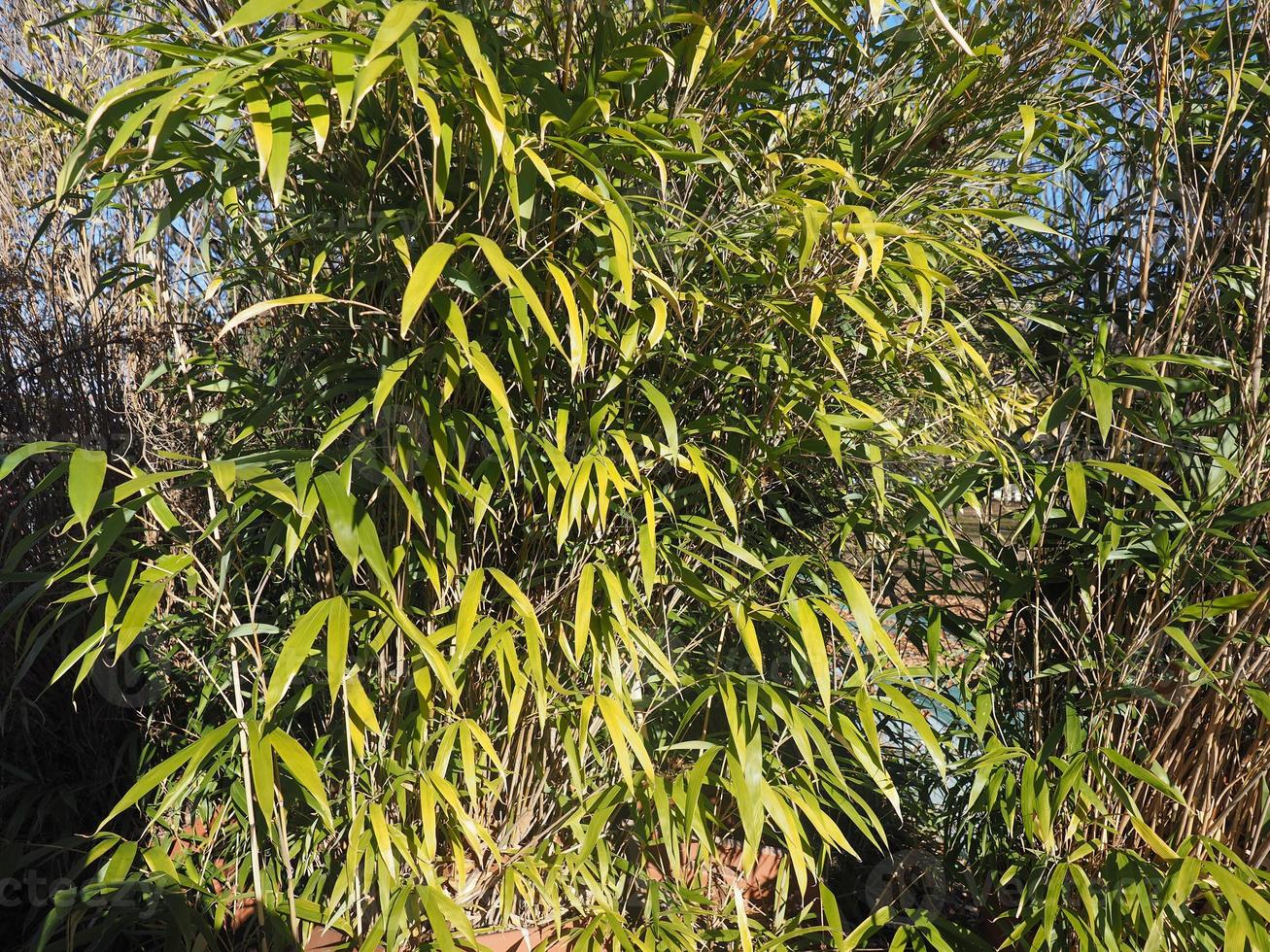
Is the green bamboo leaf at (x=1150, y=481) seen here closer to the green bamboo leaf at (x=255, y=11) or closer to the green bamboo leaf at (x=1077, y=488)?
the green bamboo leaf at (x=1077, y=488)

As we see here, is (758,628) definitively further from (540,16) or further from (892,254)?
(540,16)

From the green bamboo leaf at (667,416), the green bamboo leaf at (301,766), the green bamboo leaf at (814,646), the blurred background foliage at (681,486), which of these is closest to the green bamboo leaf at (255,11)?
the blurred background foliage at (681,486)

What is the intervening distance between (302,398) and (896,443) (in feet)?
3.40

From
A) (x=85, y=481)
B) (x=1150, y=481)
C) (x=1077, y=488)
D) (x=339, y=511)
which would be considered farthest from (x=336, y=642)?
(x=1150, y=481)

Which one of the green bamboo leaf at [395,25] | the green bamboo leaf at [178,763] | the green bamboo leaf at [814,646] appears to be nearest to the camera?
the green bamboo leaf at [395,25]

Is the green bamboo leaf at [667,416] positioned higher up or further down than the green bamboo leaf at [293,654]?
higher up

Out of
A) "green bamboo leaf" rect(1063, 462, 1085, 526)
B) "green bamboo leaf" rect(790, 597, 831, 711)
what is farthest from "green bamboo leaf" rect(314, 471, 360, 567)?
"green bamboo leaf" rect(1063, 462, 1085, 526)

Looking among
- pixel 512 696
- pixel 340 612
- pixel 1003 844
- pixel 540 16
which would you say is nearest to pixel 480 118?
pixel 540 16

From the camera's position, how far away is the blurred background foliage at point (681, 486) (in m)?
1.22

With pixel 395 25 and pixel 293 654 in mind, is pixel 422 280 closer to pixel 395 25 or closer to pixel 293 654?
pixel 395 25

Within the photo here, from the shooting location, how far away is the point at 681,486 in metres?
1.64

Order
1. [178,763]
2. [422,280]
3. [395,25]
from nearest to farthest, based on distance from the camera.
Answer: [395,25] → [422,280] → [178,763]

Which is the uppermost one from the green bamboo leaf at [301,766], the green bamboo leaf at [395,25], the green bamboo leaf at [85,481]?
the green bamboo leaf at [395,25]

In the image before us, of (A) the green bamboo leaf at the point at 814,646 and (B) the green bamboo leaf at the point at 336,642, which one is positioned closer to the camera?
(B) the green bamboo leaf at the point at 336,642
